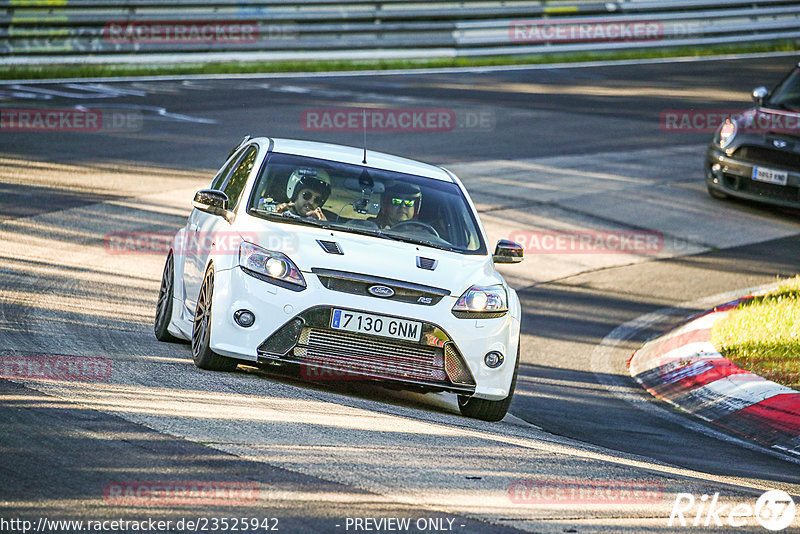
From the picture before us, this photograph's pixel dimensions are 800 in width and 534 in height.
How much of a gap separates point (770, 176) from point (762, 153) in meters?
0.33

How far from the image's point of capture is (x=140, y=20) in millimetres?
25547

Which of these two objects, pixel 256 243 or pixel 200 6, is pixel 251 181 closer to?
pixel 256 243

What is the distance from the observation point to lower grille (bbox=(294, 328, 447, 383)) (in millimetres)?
7109

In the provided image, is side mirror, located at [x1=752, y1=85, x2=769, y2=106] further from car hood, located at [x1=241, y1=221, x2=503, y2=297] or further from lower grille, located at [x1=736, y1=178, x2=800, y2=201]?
car hood, located at [x1=241, y1=221, x2=503, y2=297]

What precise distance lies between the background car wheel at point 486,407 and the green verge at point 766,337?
2.68 m

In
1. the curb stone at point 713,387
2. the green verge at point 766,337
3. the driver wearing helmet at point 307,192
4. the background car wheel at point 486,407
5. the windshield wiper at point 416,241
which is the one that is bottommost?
the curb stone at point 713,387

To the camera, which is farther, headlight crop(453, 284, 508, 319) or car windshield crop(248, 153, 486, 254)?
car windshield crop(248, 153, 486, 254)

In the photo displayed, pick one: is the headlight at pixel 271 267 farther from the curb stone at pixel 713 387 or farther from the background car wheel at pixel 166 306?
the curb stone at pixel 713 387

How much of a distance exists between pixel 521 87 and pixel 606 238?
1147 cm

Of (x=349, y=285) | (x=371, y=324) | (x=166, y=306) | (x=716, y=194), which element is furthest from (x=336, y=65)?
(x=371, y=324)

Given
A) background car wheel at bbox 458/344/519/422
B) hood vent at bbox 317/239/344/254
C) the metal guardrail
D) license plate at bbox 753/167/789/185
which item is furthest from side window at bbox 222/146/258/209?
the metal guardrail

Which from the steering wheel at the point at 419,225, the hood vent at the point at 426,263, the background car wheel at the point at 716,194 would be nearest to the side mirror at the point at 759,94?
the background car wheel at the point at 716,194

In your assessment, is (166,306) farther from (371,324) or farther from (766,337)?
(766,337)

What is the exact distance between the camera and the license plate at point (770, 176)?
15.4 m
